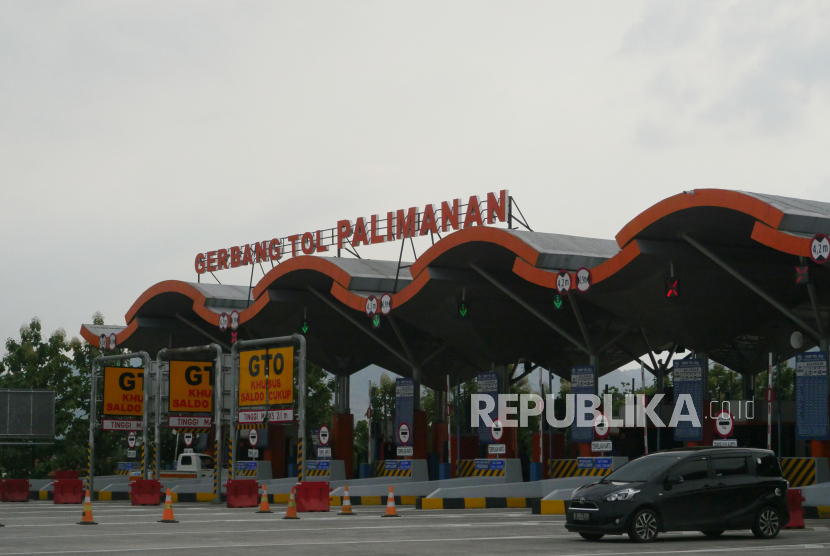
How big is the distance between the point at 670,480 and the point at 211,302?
28061 millimetres

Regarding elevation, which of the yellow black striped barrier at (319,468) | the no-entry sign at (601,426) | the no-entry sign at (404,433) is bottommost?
the yellow black striped barrier at (319,468)

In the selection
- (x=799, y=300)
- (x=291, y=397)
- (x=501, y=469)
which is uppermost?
(x=799, y=300)

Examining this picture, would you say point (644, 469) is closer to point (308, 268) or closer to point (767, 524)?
point (767, 524)

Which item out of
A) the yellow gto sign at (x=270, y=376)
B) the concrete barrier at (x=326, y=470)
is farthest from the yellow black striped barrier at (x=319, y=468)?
the yellow gto sign at (x=270, y=376)

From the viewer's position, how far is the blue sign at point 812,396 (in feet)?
86.0

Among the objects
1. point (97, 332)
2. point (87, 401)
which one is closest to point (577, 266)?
point (97, 332)

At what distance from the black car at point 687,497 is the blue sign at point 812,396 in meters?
8.19

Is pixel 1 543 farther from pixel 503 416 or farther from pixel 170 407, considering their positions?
pixel 503 416

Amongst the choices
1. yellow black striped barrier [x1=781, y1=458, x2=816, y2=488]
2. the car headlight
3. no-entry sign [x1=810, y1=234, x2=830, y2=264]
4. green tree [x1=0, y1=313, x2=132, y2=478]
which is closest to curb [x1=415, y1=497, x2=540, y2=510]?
yellow black striped barrier [x1=781, y1=458, x2=816, y2=488]

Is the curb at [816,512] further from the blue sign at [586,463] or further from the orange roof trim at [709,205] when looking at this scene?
the blue sign at [586,463]

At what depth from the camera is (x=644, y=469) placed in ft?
58.9

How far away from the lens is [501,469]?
34188 mm

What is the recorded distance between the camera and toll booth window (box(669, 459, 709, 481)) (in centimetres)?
1766

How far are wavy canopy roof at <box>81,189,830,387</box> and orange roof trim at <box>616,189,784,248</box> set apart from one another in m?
0.03
